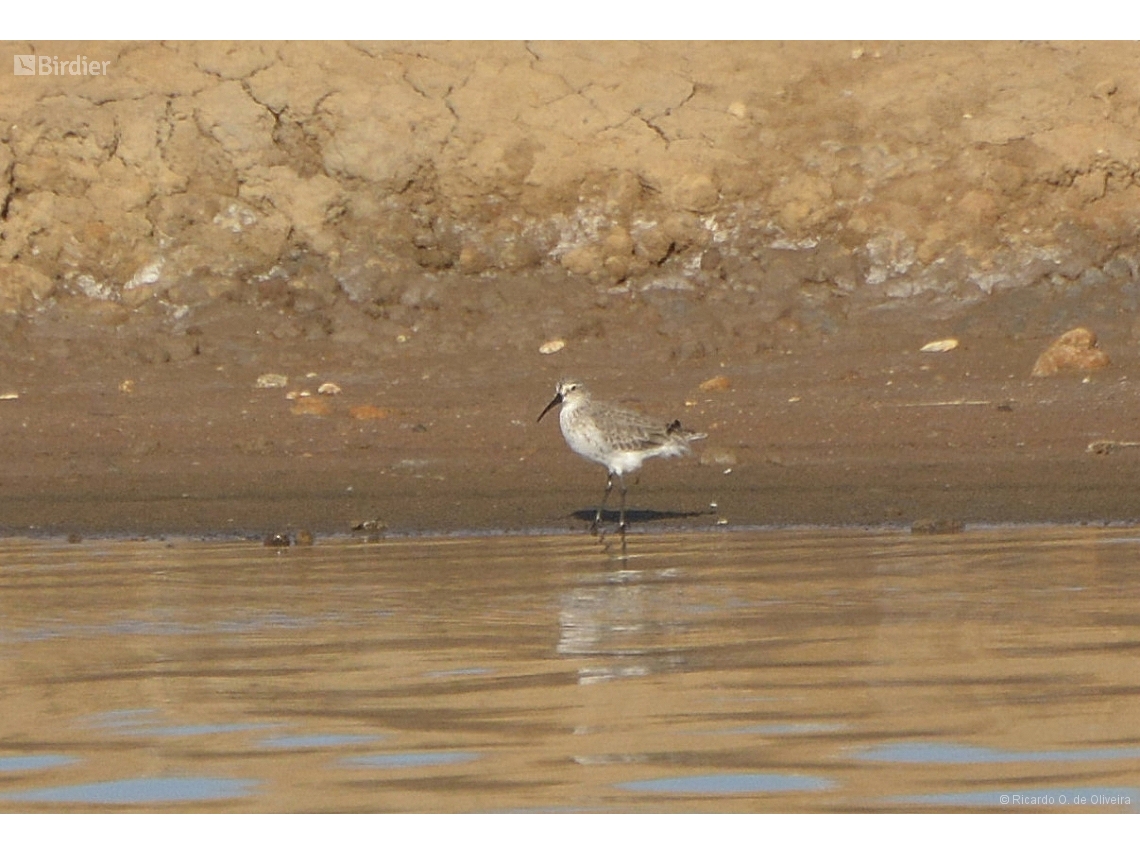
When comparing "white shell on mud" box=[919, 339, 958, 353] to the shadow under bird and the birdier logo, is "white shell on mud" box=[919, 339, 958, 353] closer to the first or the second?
the shadow under bird

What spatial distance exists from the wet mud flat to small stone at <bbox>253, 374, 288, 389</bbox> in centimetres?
8

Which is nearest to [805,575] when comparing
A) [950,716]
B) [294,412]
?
[950,716]

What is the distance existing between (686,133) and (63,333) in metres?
4.98

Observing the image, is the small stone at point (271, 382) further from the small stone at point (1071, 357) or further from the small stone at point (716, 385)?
the small stone at point (1071, 357)

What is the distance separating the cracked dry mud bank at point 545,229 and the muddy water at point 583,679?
464 cm

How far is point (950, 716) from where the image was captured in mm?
6289

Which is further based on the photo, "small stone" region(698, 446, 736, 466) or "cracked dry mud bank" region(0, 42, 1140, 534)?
"cracked dry mud bank" region(0, 42, 1140, 534)

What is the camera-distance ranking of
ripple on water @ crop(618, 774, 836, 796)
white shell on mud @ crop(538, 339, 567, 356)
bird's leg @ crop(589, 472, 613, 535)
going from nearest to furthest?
1. ripple on water @ crop(618, 774, 836, 796)
2. bird's leg @ crop(589, 472, 613, 535)
3. white shell on mud @ crop(538, 339, 567, 356)

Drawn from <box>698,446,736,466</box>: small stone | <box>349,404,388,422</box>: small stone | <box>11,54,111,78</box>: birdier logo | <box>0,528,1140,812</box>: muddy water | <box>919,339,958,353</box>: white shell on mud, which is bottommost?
<box>0,528,1140,812</box>: muddy water

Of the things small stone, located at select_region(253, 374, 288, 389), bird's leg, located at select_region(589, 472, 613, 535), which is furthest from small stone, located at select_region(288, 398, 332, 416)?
bird's leg, located at select_region(589, 472, 613, 535)

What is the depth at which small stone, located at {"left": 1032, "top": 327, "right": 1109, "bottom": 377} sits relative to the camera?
15.0 m

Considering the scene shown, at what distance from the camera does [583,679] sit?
698 cm

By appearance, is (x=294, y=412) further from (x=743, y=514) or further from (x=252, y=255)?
(x=743, y=514)

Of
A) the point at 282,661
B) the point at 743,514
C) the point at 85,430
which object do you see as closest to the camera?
the point at 282,661
